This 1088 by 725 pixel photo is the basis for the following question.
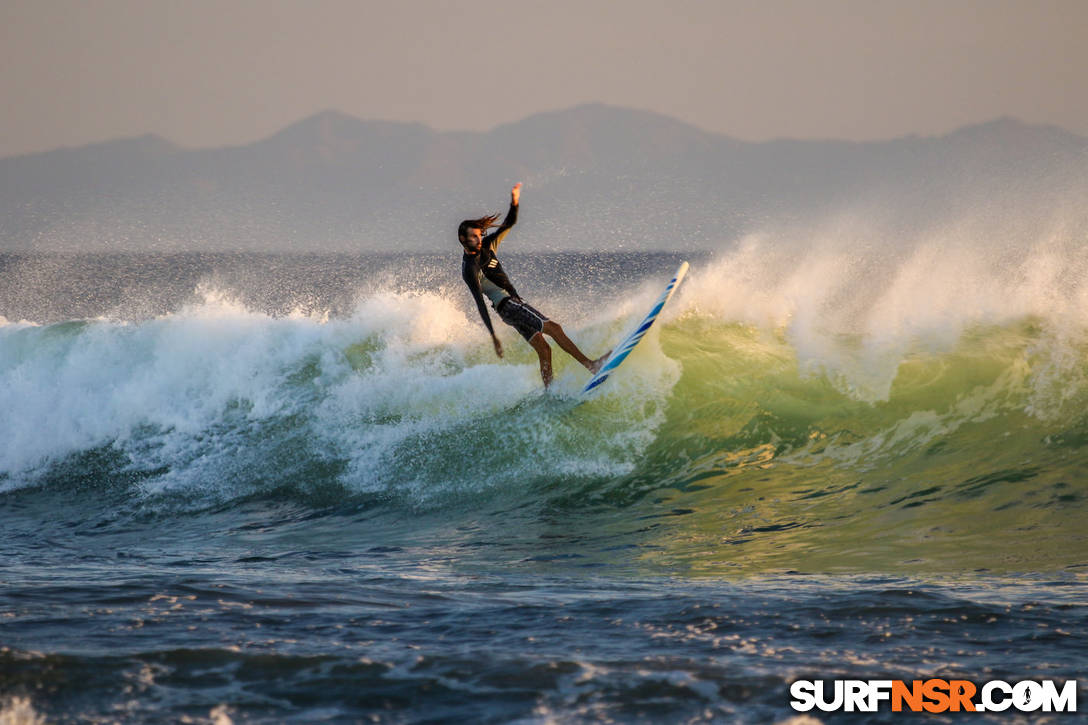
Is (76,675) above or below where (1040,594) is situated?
above

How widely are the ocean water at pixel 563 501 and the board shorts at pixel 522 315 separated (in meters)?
0.91

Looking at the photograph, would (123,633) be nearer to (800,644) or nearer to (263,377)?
(800,644)

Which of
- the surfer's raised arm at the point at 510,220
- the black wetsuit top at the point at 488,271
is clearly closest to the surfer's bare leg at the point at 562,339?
the black wetsuit top at the point at 488,271

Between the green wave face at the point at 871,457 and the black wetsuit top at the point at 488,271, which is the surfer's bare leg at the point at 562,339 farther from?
the green wave face at the point at 871,457

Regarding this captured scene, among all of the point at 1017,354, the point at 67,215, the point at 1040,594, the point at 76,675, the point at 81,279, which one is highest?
the point at 67,215

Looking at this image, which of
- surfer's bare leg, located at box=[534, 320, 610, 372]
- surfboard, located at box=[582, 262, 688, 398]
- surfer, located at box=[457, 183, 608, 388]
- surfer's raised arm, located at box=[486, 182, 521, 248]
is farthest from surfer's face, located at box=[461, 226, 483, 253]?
surfboard, located at box=[582, 262, 688, 398]

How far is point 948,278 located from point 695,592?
23.8ft

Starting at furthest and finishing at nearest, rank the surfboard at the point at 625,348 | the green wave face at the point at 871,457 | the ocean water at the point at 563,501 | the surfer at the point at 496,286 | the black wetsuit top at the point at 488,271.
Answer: the surfboard at the point at 625,348
the black wetsuit top at the point at 488,271
the surfer at the point at 496,286
the green wave face at the point at 871,457
the ocean water at the point at 563,501

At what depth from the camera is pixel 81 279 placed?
53406 millimetres

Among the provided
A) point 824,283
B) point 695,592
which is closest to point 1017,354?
point 824,283

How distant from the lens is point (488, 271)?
29.5 feet

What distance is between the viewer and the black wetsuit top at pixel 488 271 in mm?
8852

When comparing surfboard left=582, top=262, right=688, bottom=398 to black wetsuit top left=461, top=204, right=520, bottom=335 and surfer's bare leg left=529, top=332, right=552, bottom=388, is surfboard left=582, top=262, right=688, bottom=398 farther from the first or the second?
black wetsuit top left=461, top=204, right=520, bottom=335

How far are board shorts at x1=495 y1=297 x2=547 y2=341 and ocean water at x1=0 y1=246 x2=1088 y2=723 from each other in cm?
91
